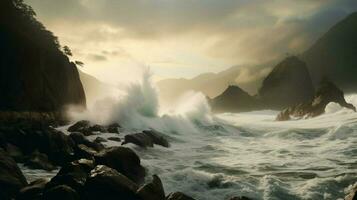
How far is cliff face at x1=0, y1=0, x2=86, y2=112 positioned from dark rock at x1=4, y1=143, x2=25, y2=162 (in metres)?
10.6

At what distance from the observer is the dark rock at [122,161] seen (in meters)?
16.1

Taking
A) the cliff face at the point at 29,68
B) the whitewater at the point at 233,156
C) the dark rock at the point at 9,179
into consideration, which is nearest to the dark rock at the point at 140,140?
the whitewater at the point at 233,156

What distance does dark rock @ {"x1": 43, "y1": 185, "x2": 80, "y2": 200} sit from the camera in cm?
1248

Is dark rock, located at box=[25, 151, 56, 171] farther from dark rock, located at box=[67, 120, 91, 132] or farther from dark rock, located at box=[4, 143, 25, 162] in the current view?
A: dark rock, located at box=[67, 120, 91, 132]

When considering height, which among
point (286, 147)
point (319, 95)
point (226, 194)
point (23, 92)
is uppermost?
point (319, 95)

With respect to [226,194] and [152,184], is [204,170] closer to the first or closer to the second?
[226,194]

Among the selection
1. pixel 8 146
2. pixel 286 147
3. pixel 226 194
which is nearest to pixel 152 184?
pixel 226 194

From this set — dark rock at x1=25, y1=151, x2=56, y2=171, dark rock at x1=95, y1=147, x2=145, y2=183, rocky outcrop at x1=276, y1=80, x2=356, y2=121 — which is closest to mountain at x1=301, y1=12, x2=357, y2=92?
rocky outcrop at x1=276, y1=80, x2=356, y2=121

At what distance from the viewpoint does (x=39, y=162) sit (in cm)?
→ 1847

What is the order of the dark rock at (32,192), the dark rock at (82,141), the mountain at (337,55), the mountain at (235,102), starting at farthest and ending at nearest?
Result: the mountain at (337,55)
the mountain at (235,102)
the dark rock at (82,141)
the dark rock at (32,192)

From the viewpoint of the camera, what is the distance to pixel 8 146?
20.5m

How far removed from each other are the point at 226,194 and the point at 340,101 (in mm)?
47951

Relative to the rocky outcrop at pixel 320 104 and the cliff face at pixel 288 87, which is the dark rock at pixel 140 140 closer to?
the rocky outcrop at pixel 320 104

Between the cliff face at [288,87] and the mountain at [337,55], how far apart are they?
23436 millimetres
